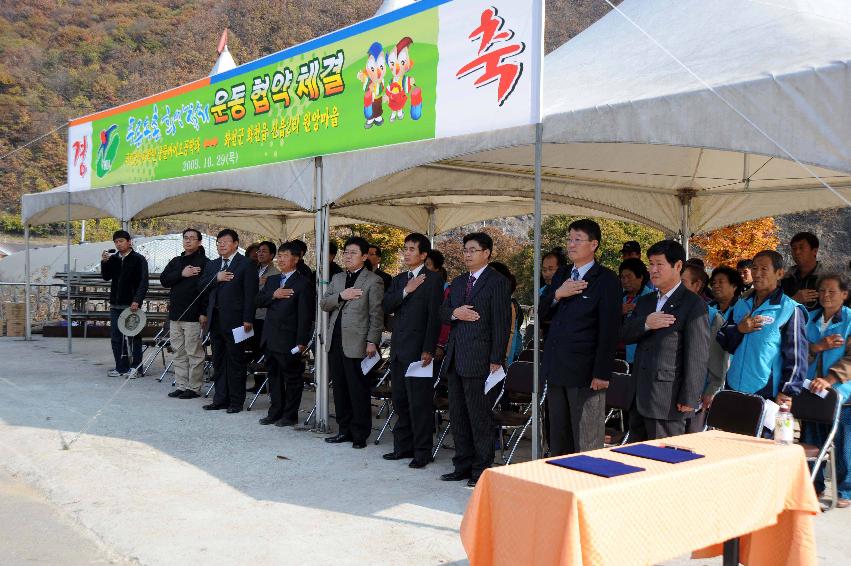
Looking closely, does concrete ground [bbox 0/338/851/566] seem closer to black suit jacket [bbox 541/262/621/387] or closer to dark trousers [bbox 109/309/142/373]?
black suit jacket [bbox 541/262/621/387]

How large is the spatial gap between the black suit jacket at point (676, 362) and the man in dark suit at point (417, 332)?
1783mm

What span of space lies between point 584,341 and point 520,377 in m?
1.30

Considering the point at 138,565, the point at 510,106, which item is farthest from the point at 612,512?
the point at 510,106

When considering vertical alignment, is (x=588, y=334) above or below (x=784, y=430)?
above

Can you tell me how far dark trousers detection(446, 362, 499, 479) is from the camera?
555cm

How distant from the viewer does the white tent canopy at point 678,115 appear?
378 centimetres

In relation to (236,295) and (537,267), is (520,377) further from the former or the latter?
(236,295)

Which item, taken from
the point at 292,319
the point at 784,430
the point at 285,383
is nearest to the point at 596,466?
the point at 784,430

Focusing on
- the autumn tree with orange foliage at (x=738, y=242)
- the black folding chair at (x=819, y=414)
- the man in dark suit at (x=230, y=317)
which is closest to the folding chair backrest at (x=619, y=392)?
the black folding chair at (x=819, y=414)

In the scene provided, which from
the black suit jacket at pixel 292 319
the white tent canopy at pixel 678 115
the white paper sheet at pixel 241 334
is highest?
the white tent canopy at pixel 678 115

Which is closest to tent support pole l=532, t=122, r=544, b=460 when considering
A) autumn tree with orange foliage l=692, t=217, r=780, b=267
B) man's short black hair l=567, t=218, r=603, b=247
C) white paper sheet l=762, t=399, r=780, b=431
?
man's short black hair l=567, t=218, r=603, b=247

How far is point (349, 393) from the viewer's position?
6.67 m

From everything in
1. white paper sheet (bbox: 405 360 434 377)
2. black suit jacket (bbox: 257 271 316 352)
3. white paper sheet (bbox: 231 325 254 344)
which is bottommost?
white paper sheet (bbox: 405 360 434 377)

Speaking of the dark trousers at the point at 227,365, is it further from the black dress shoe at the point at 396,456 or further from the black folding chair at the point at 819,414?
the black folding chair at the point at 819,414
